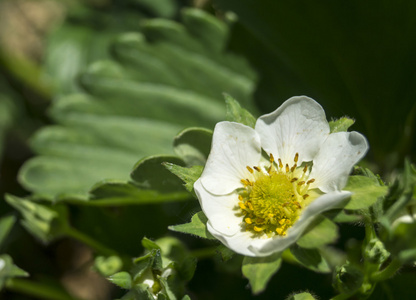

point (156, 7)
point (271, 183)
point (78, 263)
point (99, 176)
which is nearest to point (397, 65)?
point (271, 183)

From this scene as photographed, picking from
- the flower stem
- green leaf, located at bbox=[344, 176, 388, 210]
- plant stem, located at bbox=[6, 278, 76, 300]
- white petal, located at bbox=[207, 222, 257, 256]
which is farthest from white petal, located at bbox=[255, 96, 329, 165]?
plant stem, located at bbox=[6, 278, 76, 300]

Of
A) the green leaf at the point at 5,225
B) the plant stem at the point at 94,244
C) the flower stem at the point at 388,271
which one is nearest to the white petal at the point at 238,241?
the flower stem at the point at 388,271

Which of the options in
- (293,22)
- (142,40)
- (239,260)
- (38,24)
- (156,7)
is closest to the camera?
(239,260)

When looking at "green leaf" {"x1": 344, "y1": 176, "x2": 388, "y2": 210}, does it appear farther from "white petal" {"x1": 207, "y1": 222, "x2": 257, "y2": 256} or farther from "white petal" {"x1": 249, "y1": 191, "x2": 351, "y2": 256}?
"white petal" {"x1": 207, "y1": 222, "x2": 257, "y2": 256}

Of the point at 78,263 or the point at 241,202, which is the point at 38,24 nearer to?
the point at 78,263

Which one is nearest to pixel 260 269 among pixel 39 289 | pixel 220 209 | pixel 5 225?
pixel 220 209

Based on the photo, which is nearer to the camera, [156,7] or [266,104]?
[266,104]

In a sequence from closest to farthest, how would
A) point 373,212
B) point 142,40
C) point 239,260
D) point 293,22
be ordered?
point 373,212, point 239,260, point 293,22, point 142,40

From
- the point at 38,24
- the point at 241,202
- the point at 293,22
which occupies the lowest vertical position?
the point at 38,24
